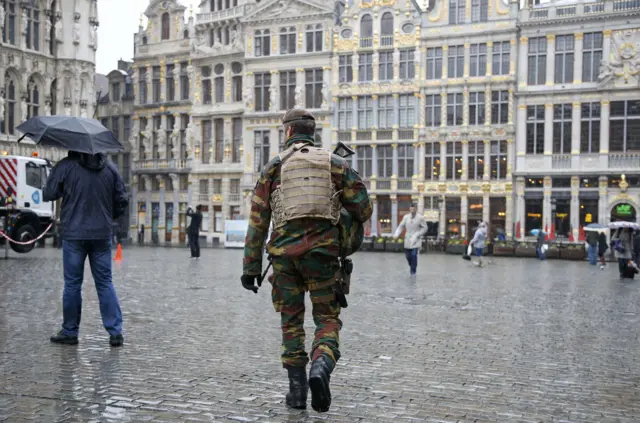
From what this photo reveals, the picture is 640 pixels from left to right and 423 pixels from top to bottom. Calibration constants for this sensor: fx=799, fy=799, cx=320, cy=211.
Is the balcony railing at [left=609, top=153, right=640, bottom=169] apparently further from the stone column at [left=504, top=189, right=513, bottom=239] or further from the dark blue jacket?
the dark blue jacket

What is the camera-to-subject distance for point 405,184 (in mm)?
47031

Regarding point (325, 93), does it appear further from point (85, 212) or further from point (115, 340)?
point (115, 340)

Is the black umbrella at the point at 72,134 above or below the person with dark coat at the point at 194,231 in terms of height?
above

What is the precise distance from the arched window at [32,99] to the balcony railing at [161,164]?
31.2 ft

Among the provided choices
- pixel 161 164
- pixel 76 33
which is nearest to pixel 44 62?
pixel 76 33

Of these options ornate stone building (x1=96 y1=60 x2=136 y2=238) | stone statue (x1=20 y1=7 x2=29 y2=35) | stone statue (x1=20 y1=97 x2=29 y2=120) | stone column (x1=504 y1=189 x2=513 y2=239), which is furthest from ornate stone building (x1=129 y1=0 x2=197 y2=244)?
stone column (x1=504 y1=189 x2=513 y2=239)

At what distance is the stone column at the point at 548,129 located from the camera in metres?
43.2

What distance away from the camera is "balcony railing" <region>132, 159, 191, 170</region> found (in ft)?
180

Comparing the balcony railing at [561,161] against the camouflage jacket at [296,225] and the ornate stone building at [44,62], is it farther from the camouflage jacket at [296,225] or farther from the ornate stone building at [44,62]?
the camouflage jacket at [296,225]

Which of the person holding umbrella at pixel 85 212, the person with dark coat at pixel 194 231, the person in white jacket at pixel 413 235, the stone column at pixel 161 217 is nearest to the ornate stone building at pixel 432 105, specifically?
the stone column at pixel 161 217

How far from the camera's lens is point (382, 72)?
47781mm

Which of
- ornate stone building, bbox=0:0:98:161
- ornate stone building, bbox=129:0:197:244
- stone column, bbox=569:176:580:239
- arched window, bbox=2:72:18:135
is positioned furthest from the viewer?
ornate stone building, bbox=129:0:197:244

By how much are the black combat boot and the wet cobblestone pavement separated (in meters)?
0.12

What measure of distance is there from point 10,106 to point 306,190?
45.5m
